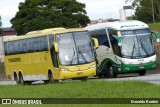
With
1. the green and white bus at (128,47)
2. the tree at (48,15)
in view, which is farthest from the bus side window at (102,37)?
the tree at (48,15)

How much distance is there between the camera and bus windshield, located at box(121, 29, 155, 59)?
37062mm

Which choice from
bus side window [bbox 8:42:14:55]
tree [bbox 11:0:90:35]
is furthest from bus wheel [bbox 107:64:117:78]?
tree [bbox 11:0:90:35]

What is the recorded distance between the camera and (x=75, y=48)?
3186cm

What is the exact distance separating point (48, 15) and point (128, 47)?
38675 millimetres

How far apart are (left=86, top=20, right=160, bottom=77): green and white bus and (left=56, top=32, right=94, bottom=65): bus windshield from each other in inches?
184

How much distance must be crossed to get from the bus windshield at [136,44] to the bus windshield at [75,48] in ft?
16.9

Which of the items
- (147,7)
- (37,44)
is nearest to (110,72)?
(37,44)

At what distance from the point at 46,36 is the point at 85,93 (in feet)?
43.0

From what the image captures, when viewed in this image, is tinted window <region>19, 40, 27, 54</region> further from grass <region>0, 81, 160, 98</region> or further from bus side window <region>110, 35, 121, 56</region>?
grass <region>0, 81, 160, 98</region>

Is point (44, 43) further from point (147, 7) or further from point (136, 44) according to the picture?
point (147, 7)

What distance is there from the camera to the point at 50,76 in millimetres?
33469

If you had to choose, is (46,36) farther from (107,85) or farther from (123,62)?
(107,85)

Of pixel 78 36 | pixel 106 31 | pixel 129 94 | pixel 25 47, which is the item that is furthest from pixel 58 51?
pixel 129 94

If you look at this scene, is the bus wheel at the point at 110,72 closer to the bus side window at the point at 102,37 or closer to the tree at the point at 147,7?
the bus side window at the point at 102,37
